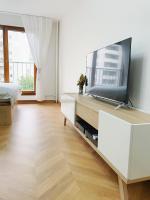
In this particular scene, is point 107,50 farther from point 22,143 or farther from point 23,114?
point 23,114

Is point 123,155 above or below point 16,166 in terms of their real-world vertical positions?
above

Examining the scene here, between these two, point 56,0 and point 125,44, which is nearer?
point 125,44

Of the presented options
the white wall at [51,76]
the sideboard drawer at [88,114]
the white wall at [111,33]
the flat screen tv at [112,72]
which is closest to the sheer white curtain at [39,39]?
the white wall at [51,76]

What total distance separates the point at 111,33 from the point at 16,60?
364 cm

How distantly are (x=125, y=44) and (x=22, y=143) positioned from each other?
1745mm

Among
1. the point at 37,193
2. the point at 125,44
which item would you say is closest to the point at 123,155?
the point at 37,193

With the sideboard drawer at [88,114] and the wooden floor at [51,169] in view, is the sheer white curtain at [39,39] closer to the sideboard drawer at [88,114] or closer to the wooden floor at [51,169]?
the wooden floor at [51,169]

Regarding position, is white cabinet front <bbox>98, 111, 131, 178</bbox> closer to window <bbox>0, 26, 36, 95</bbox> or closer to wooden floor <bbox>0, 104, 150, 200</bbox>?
wooden floor <bbox>0, 104, 150, 200</bbox>

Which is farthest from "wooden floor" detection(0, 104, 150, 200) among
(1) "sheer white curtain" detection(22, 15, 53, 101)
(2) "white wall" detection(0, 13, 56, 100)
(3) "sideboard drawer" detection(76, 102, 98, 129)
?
(2) "white wall" detection(0, 13, 56, 100)

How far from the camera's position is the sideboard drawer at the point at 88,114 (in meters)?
1.84

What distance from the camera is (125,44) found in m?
1.74

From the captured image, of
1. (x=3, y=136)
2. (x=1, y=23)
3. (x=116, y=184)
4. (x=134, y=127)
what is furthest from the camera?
(x=1, y=23)

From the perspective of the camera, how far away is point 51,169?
5.61 ft

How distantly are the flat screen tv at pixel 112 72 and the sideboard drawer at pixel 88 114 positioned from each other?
273mm
